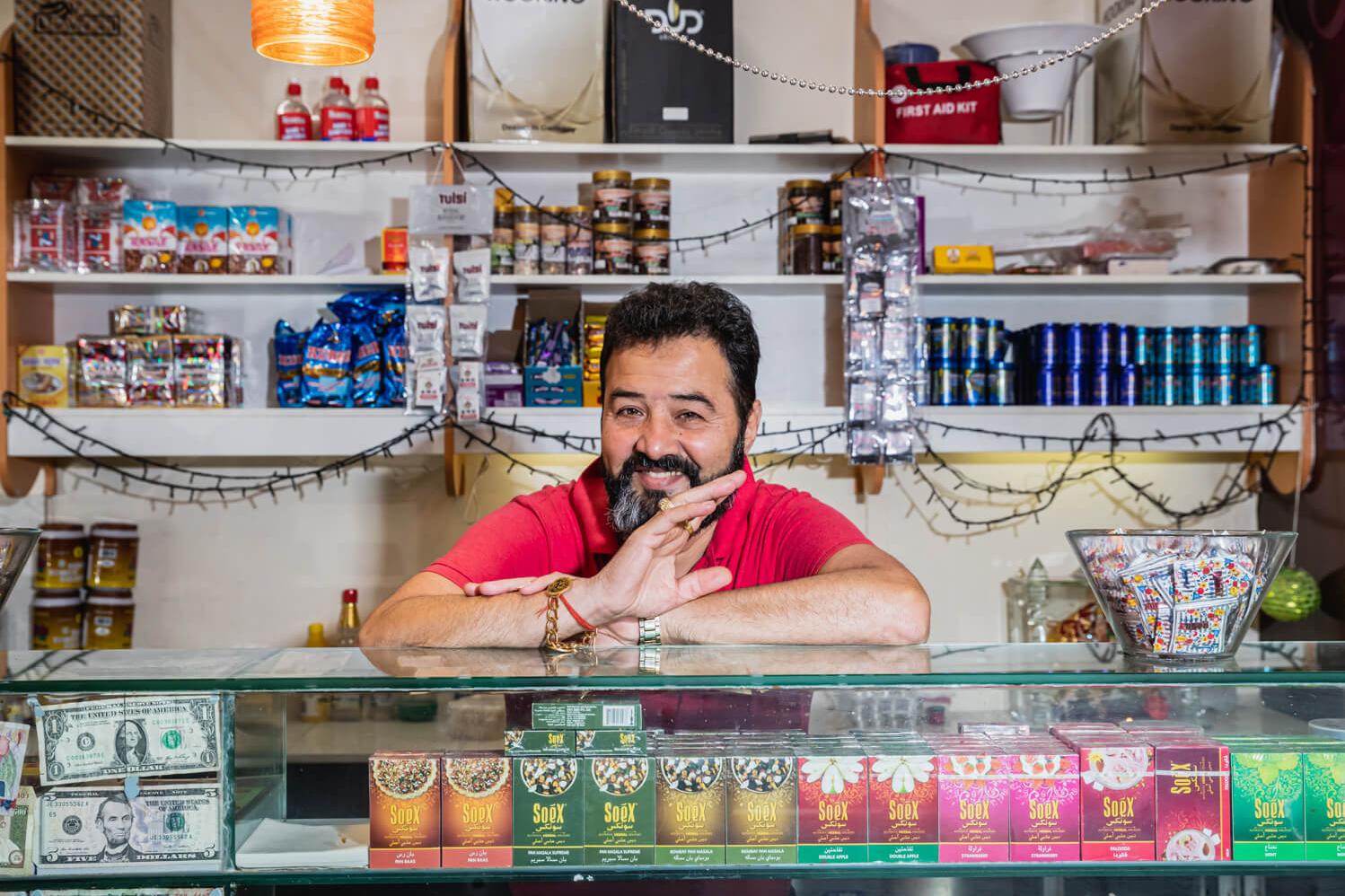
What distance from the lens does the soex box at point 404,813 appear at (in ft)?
3.58

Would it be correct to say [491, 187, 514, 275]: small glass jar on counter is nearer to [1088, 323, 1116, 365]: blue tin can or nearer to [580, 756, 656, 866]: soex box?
[1088, 323, 1116, 365]: blue tin can

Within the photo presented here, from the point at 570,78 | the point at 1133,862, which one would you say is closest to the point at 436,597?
the point at 1133,862

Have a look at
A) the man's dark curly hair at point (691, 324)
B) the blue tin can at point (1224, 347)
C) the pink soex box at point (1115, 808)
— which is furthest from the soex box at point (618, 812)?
A: the blue tin can at point (1224, 347)

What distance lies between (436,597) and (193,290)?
2.07 meters

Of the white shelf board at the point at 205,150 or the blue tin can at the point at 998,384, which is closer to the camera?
the white shelf board at the point at 205,150

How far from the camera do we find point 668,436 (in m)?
1.80

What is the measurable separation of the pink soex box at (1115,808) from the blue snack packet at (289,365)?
2.48m

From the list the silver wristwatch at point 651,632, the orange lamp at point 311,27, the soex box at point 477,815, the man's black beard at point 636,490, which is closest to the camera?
the soex box at point 477,815

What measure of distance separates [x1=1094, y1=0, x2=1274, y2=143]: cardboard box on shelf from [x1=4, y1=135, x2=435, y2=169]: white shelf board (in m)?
1.88

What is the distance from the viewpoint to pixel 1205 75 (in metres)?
3.19

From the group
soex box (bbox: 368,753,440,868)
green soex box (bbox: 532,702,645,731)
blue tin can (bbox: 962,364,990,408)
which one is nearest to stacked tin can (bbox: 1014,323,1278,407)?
blue tin can (bbox: 962,364,990,408)

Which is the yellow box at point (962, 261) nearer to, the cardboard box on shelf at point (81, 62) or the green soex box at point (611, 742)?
the cardboard box on shelf at point (81, 62)

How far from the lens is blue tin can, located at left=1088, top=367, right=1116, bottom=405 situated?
3.17 m

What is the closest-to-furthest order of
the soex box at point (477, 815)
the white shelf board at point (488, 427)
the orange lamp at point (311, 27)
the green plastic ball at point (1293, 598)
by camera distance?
the soex box at point (477, 815) → the orange lamp at point (311, 27) → the green plastic ball at point (1293, 598) → the white shelf board at point (488, 427)
